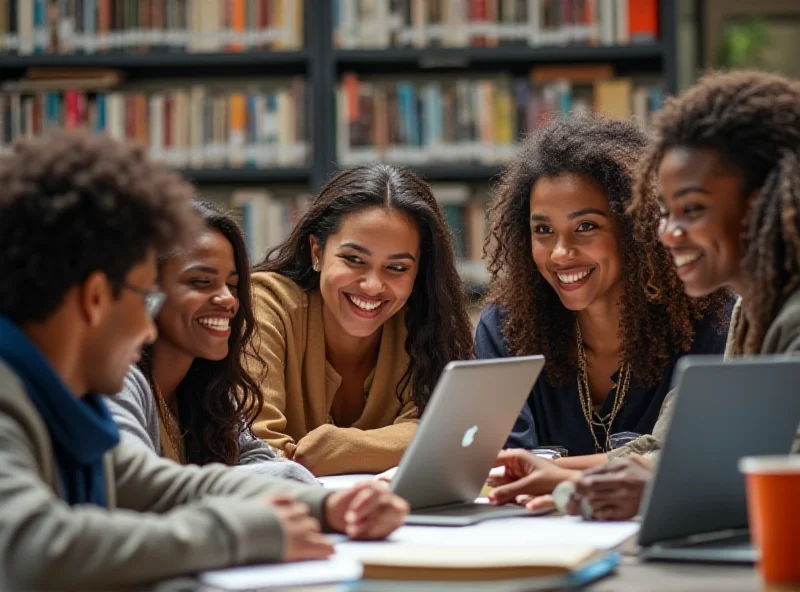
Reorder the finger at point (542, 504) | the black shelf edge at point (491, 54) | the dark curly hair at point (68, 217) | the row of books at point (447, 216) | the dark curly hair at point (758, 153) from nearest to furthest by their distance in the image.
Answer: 1. the dark curly hair at point (68, 217)
2. the dark curly hair at point (758, 153)
3. the finger at point (542, 504)
4. the black shelf edge at point (491, 54)
5. the row of books at point (447, 216)

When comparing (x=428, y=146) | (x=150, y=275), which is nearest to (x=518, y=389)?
(x=150, y=275)

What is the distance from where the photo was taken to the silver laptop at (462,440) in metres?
1.58

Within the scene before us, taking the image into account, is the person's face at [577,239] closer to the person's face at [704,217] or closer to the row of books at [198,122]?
the person's face at [704,217]

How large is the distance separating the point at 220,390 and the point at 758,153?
44.3 inches

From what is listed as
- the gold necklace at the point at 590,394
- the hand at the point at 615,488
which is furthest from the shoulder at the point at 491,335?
the hand at the point at 615,488

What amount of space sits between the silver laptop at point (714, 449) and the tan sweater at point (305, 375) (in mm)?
1132

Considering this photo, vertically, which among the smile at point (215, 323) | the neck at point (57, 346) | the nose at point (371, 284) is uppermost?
the neck at point (57, 346)

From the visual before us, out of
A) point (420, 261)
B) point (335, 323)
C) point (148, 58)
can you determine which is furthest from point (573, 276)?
point (148, 58)

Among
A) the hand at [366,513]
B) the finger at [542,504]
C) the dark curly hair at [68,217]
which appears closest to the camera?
the dark curly hair at [68,217]

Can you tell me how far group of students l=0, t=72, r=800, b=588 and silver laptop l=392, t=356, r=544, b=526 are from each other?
6 cm

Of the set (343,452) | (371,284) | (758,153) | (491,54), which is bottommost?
(343,452)

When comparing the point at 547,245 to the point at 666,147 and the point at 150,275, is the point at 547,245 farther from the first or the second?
the point at 150,275

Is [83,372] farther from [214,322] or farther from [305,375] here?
[305,375]

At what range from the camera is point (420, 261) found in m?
2.78
